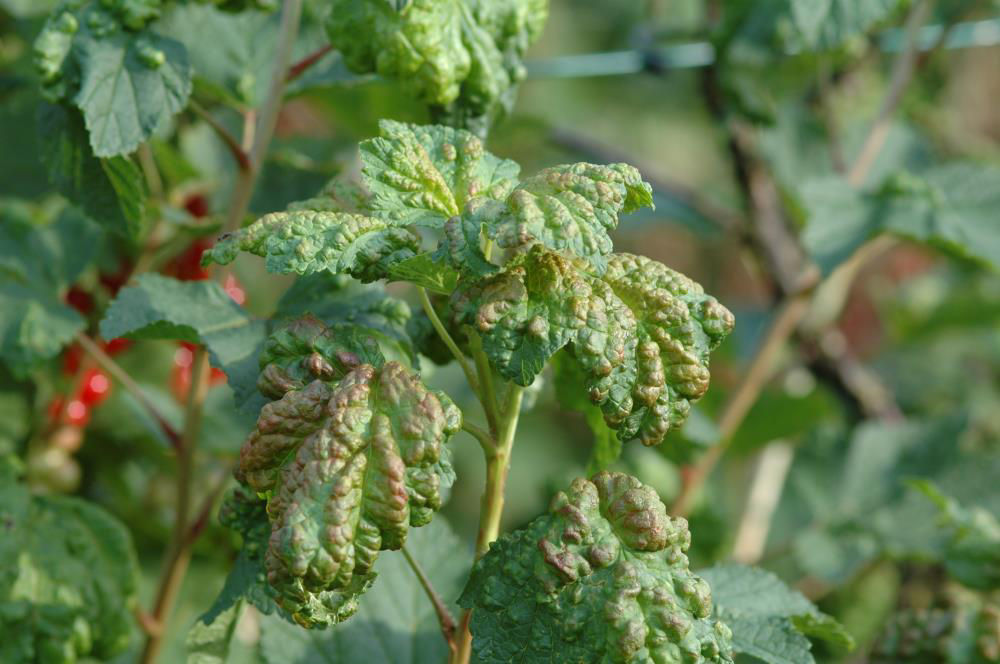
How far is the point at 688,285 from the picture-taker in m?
0.80

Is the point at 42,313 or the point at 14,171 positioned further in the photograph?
the point at 14,171

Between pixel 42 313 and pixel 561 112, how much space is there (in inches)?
141

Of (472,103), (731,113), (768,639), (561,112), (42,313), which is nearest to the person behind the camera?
(768,639)

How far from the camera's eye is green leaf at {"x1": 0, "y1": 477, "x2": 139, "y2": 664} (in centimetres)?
106

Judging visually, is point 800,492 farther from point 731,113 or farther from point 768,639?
point 768,639

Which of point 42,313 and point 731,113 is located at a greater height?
point 731,113

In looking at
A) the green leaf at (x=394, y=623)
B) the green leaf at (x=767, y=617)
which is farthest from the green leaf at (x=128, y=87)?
the green leaf at (x=767, y=617)

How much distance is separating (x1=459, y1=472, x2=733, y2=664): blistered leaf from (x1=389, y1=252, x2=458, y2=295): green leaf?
0.58 feet

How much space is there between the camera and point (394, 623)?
3.45ft

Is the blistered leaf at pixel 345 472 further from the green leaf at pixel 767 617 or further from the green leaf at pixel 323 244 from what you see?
the green leaf at pixel 767 617

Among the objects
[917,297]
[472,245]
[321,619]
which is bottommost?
[321,619]

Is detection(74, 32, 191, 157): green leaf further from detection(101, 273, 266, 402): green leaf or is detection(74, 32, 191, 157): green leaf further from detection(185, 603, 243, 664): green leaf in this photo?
detection(185, 603, 243, 664): green leaf

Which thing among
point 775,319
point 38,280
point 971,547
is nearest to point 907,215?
point 775,319

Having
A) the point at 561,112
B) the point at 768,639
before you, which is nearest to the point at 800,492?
the point at 768,639
